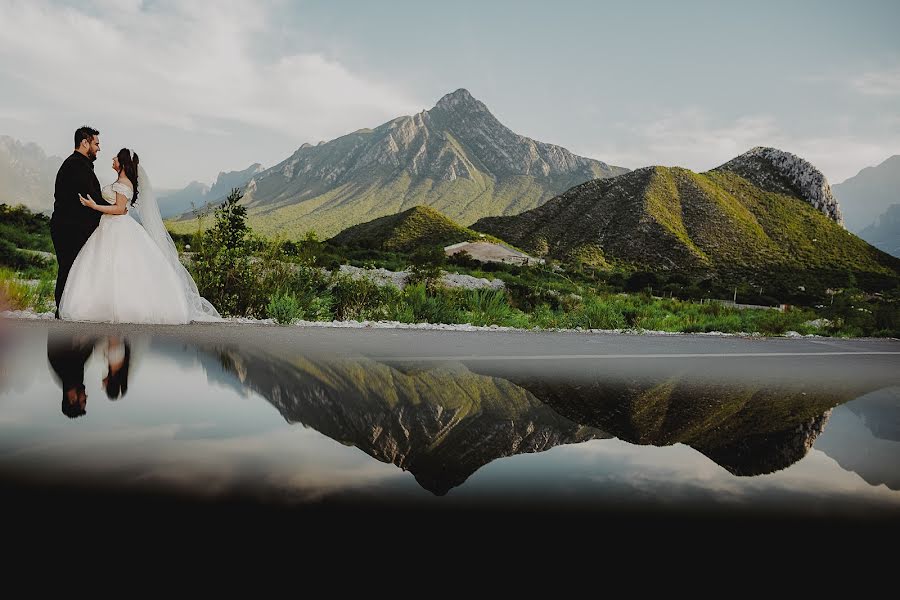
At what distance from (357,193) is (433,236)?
9439cm

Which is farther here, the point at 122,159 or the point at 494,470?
the point at 122,159

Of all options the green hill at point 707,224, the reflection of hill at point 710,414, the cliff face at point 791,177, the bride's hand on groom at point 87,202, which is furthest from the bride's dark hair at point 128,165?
the cliff face at point 791,177

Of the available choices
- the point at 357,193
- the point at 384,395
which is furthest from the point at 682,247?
the point at 357,193

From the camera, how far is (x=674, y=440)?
316 cm

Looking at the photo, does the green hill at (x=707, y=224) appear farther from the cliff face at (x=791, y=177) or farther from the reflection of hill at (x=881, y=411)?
the reflection of hill at (x=881, y=411)

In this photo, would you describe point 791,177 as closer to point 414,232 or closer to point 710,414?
point 414,232

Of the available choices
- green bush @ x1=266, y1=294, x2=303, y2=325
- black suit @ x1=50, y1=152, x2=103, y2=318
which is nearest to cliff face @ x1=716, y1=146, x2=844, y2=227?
green bush @ x1=266, y1=294, x2=303, y2=325

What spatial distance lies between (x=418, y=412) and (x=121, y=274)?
5530 mm

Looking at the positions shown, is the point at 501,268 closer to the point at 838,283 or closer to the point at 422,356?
the point at 422,356

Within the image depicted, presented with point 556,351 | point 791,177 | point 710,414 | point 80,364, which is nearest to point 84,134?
point 80,364

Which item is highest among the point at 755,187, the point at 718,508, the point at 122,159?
the point at 755,187

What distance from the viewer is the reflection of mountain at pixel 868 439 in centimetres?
285

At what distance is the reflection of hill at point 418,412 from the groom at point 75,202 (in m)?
3.86

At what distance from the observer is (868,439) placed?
3.48m
